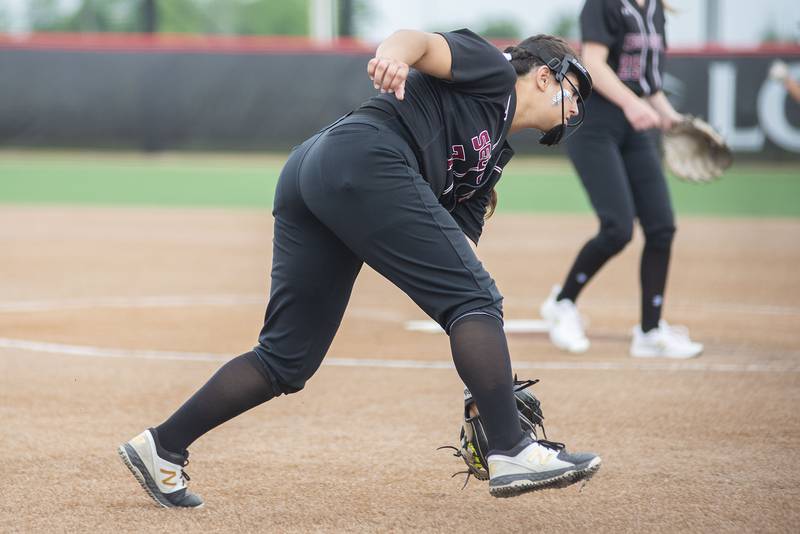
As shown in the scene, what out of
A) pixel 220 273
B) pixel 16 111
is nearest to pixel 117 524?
pixel 220 273

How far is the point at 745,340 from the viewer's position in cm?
730

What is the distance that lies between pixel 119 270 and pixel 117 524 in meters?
6.99

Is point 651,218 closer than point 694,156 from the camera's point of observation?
Yes

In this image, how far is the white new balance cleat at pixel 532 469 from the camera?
3.44 meters

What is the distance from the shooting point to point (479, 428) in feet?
12.0

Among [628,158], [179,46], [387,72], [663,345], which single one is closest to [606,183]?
[628,158]

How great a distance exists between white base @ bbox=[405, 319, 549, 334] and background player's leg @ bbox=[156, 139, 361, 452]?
3.79 m

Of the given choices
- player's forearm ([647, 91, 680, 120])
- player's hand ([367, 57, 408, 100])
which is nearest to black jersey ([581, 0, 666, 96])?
player's forearm ([647, 91, 680, 120])

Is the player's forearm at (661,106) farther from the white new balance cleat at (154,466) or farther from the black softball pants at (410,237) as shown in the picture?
the white new balance cleat at (154,466)

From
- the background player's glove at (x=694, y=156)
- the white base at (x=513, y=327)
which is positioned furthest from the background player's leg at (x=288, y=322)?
the background player's glove at (x=694, y=156)

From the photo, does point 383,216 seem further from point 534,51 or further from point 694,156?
point 694,156

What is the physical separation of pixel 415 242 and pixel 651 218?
3.49 m

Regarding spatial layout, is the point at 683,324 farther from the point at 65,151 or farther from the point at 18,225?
the point at 65,151

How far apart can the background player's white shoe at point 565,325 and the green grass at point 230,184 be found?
9.48 m
